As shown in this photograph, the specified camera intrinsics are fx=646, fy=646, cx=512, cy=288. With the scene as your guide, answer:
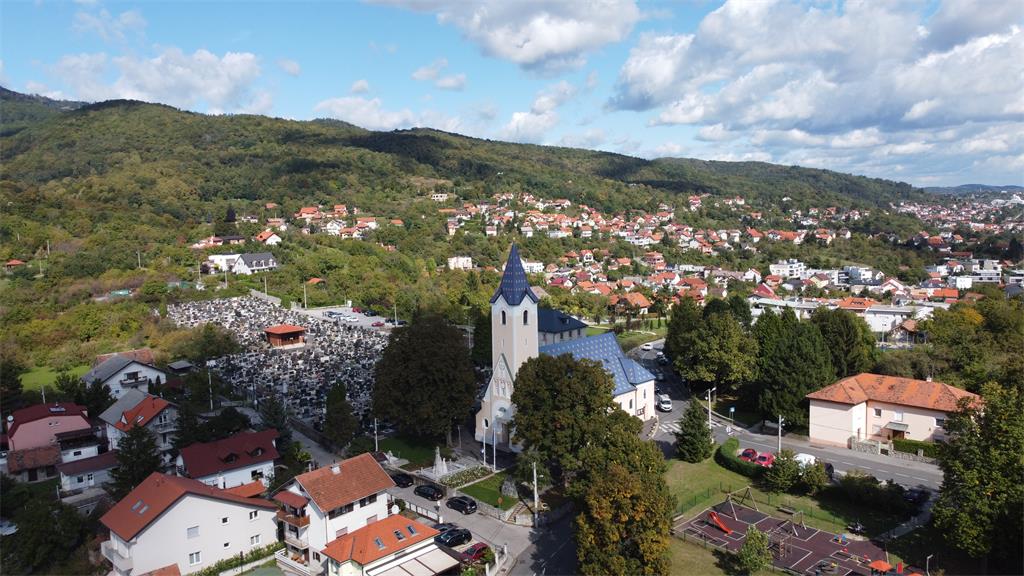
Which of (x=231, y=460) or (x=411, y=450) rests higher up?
(x=231, y=460)

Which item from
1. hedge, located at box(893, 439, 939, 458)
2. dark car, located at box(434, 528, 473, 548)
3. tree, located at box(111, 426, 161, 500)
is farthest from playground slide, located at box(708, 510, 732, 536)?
tree, located at box(111, 426, 161, 500)

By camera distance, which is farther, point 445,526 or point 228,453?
point 228,453

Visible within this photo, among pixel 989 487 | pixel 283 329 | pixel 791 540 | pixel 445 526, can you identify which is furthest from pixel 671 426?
pixel 283 329

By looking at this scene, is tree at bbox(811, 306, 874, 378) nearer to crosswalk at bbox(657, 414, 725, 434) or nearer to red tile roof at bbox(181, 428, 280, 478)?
crosswalk at bbox(657, 414, 725, 434)

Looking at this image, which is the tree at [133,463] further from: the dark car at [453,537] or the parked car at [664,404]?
the parked car at [664,404]

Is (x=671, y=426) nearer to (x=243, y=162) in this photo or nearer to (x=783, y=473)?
(x=783, y=473)

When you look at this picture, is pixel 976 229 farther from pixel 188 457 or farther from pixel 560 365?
pixel 188 457
